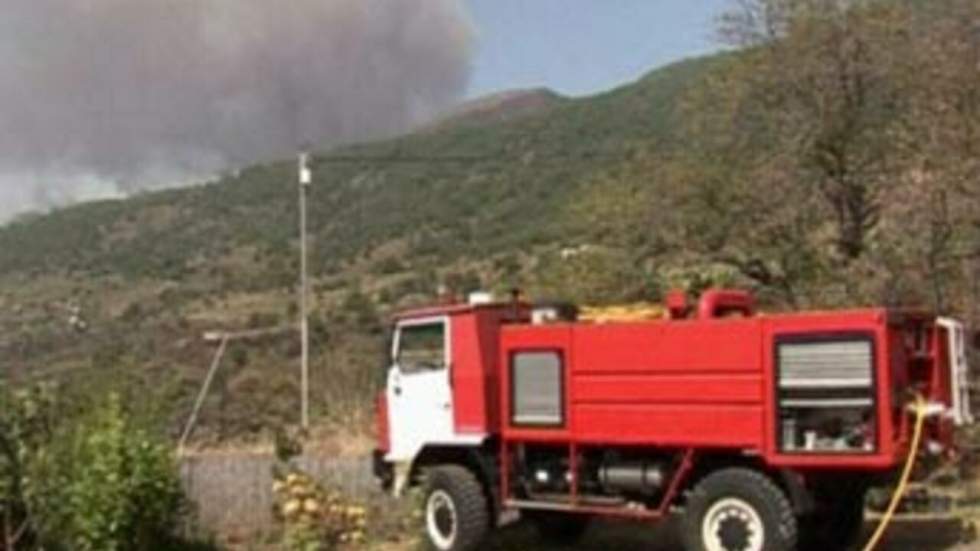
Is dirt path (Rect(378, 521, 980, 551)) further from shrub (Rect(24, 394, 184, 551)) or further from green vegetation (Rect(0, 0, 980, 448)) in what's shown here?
shrub (Rect(24, 394, 184, 551))

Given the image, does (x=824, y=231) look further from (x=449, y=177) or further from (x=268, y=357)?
(x=449, y=177)

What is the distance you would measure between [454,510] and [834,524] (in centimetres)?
352

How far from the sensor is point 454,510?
A: 1650cm

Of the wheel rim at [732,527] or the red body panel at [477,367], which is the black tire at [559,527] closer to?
the red body panel at [477,367]

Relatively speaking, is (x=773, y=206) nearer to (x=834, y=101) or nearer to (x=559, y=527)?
(x=834, y=101)

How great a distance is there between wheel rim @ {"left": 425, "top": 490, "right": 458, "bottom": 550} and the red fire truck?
0.8 inches

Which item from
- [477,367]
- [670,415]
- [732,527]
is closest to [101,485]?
[477,367]

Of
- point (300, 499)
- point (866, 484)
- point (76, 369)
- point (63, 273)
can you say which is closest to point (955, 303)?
point (866, 484)

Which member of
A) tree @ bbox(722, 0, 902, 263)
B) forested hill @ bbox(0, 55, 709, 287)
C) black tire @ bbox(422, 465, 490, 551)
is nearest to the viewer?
black tire @ bbox(422, 465, 490, 551)

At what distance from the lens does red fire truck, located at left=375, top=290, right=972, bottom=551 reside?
1362 centimetres

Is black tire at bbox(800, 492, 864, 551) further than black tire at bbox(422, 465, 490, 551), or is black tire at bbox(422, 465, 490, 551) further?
black tire at bbox(422, 465, 490, 551)

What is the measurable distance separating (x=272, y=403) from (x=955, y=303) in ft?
41.8

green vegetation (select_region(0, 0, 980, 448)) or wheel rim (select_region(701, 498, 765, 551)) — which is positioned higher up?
green vegetation (select_region(0, 0, 980, 448))

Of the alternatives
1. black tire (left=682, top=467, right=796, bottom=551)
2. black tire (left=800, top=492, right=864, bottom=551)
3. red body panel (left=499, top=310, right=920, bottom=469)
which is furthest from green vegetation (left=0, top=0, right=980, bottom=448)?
black tire (left=800, top=492, right=864, bottom=551)
